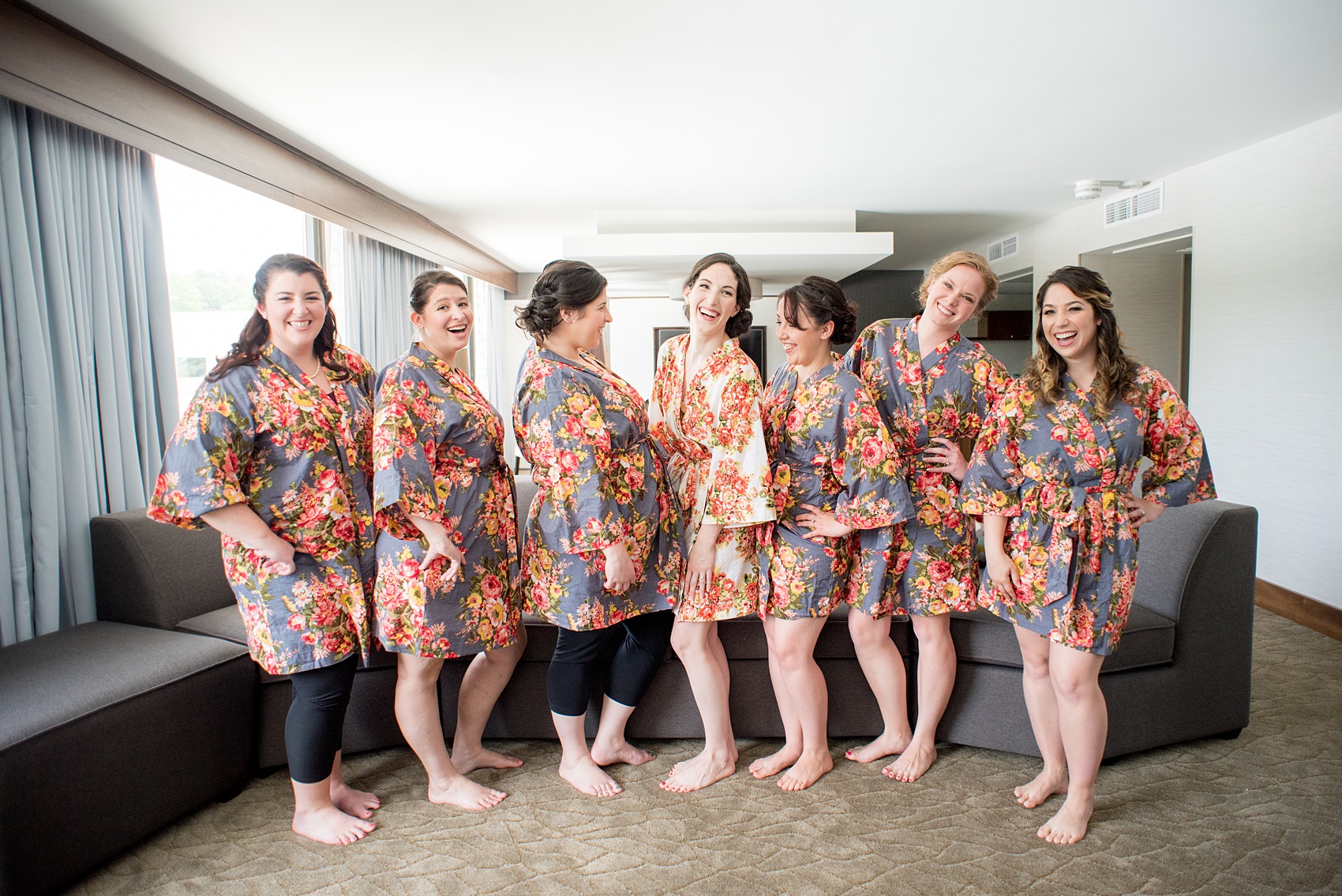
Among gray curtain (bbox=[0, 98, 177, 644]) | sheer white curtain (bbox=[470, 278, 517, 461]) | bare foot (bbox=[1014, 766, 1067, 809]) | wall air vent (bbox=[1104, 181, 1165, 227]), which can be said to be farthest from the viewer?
sheer white curtain (bbox=[470, 278, 517, 461])

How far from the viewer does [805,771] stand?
203 cm

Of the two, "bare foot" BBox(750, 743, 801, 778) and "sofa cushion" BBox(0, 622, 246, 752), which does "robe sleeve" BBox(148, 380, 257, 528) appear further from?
"bare foot" BBox(750, 743, 801, 778)

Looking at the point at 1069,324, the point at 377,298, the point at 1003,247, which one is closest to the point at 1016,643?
the point at 1069,324

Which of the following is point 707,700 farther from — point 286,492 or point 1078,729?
point 286,492

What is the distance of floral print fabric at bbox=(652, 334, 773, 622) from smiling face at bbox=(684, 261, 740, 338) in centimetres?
7

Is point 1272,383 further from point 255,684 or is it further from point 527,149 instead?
point 255,684

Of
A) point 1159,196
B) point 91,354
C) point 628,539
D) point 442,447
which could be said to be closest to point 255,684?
point 442,447

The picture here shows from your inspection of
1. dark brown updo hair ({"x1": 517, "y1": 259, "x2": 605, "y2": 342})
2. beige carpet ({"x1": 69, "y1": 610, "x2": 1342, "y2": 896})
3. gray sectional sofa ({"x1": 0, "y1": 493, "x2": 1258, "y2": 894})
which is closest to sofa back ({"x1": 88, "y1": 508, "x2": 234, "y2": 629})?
gray sectional sofa ({"x1": 0, "y1": 493, "x2": 1258, "y2": 894})

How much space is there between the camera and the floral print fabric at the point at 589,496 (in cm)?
172

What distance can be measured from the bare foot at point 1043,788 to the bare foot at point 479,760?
1.37 meters

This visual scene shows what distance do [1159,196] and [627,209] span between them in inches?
129

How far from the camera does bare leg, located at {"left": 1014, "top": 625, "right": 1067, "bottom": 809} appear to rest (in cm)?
183

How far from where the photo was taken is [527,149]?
3637 mm

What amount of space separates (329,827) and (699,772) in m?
0.94
